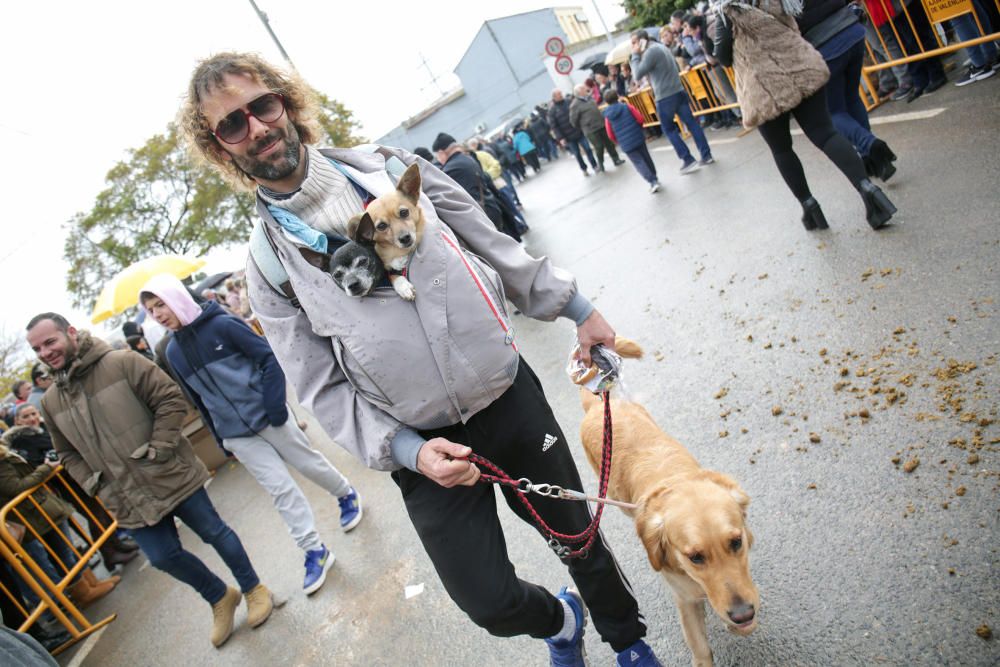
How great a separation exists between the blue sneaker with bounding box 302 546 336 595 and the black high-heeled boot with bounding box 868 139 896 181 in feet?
18.2

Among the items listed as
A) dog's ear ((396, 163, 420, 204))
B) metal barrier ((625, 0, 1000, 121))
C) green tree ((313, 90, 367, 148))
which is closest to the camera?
dog's ear ((396, 163, 420, 204))

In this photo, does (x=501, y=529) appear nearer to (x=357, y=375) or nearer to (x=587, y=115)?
(x=357, y=375)

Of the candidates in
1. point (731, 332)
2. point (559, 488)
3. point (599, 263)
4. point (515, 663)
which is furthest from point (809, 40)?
point (515, 663)

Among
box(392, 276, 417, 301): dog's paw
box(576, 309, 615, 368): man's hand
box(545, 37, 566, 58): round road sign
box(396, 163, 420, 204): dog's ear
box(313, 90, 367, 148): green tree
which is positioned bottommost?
box(576, 309, 615, 368): man's hand

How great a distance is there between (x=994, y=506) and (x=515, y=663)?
7.19ft

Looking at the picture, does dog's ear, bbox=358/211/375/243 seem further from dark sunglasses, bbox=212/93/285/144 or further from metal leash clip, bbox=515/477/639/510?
metal leash clip, bbox=515/477/639/510

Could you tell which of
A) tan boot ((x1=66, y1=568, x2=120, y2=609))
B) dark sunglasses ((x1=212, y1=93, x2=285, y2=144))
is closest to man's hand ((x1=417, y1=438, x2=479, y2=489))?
dark sunglasses ((x1=212, y1=93, x2=285, y2=144))

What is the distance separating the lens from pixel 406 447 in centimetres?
199

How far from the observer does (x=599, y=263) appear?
791cm

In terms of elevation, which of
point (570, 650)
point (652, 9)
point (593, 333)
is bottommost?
point (570, 650)

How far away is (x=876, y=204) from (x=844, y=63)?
121 centimetres

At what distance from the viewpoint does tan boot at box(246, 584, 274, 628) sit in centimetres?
434

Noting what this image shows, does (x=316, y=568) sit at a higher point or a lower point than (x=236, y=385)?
lower

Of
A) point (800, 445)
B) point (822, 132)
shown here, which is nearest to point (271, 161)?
point (800, 445)
